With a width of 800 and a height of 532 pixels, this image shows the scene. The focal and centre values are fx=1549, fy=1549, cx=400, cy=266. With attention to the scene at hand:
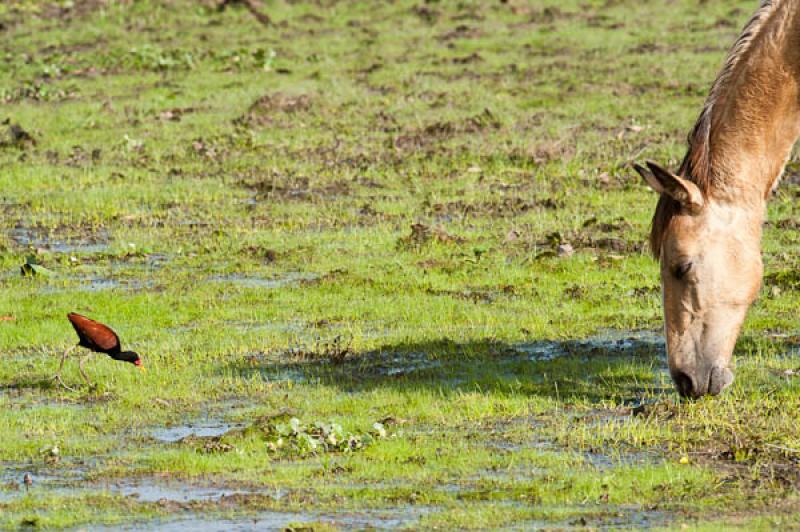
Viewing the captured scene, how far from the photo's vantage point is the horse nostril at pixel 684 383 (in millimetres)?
7672

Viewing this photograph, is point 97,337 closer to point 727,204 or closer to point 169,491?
point 169,491

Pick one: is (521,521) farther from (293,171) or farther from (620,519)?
(293,171)

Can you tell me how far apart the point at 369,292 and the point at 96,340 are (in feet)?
9.66

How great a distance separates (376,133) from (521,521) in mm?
11554

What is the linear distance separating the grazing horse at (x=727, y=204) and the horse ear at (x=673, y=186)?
0.12 ft

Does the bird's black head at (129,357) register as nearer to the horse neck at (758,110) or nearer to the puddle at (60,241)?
the horse neck at (758,110)

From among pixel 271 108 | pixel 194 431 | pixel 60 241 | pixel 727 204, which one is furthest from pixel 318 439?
pixel 271 108

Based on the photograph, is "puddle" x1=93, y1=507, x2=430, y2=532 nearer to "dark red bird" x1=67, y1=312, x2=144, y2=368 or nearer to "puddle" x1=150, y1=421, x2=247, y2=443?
"puddle" x1=150, y1=421, x2=247, y2=443

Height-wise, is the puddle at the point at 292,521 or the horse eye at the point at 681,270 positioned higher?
the horse eye at the point at 681,270

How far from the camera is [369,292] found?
37.0ft

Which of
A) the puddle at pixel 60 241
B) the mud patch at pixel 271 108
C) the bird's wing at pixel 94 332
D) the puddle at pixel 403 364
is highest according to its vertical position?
the bird's wing at pixel 94 332

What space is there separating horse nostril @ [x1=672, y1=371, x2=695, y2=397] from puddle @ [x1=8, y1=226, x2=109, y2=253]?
6.51 meters

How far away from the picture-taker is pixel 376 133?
17594 millimetres

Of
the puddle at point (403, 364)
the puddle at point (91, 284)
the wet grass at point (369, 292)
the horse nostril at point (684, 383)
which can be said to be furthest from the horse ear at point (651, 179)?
the puddle at point (91, 284)
